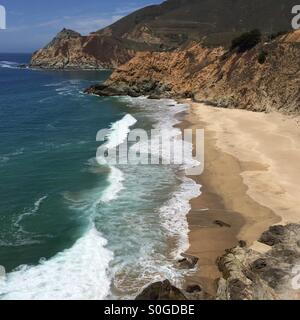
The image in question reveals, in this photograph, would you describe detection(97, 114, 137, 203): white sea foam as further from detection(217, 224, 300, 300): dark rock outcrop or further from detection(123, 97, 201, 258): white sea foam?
detection(217, 224, 300, 300): dark rock outcrop

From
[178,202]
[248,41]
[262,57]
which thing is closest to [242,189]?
[178,202]

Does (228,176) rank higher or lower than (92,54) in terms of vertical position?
lower

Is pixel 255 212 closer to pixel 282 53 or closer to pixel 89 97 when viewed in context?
pixel 282 53

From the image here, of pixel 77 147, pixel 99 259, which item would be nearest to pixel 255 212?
pixel 99 259

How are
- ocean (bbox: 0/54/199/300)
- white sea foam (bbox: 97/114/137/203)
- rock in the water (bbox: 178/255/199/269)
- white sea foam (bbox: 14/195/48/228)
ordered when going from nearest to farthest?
ocean (bbox: 0/54/199/300) → rock in the water (bbox: 178/255/199/269) → white sea foam (bbox: 14/195/48/228) → white sea foam (bbox: 97/114/137/203)

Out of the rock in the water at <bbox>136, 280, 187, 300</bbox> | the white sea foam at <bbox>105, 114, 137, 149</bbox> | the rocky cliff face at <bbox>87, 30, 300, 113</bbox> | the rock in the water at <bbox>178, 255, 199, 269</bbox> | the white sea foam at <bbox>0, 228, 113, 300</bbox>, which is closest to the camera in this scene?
the rock in the water at <bbox>136, 280, 187, 300</bbox>

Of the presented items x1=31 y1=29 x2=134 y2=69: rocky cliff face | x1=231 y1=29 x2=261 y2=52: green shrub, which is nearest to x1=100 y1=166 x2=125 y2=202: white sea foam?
x1=231 y1=29 x2=261 y2=52: green shrub
